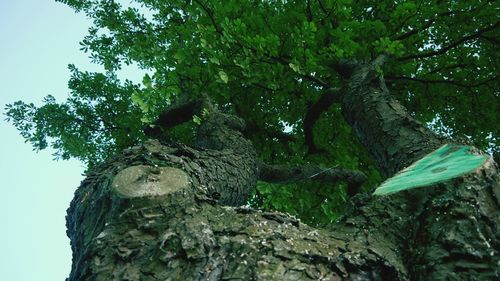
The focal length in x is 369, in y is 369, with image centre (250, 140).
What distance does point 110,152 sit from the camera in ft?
24.3

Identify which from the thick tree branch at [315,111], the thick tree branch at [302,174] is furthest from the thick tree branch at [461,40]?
the thick tree branch at [302,174]

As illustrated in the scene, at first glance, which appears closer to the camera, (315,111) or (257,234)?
(257,234)

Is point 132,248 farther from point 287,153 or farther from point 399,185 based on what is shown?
point 287,153

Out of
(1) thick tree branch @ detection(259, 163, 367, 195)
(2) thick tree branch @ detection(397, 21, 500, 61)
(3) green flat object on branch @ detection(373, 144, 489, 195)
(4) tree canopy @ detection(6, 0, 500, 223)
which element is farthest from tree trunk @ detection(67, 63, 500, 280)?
→ (2) thick tree branch @ detection(397, 21, 500, 61)

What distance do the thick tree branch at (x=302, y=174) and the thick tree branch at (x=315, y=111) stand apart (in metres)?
1.06

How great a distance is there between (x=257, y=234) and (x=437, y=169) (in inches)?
51.9

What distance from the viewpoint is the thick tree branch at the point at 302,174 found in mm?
4824

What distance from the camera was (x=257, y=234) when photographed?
5.80ft

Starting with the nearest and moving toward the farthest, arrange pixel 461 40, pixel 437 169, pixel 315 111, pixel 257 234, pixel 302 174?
pixel 257 234 < pixel 437 169 < pixel 302 174 < pixel 461 40 < pixel 315 111

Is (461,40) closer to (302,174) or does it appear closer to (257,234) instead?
(302,174)

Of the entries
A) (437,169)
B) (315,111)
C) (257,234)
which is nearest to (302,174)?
(315,111)

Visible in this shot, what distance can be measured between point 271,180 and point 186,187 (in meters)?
2.88

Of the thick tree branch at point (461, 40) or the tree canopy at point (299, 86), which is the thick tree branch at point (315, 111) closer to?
the tree canopy at point (299, 86)

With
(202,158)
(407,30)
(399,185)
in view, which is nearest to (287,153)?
(407,30)
